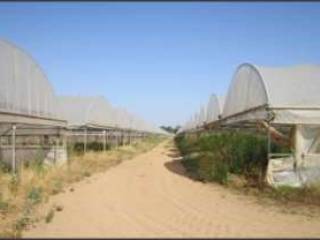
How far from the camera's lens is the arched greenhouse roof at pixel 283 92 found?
14.6 m

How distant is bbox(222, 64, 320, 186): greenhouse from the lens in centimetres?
1419

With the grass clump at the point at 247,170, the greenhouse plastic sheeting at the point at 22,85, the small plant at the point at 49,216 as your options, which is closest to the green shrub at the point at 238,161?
the grass clump at the point at 247,170

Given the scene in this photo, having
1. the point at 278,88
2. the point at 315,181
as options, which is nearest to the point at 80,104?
the point at 278,88

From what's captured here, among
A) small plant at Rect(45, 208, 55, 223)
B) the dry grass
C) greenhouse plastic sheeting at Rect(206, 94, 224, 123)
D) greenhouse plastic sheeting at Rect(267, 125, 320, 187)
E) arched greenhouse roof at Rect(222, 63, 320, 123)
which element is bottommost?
the dry grass

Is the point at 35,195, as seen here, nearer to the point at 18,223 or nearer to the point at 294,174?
the point at 18,223

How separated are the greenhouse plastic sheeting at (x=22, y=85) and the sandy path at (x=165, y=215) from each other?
11.0ft

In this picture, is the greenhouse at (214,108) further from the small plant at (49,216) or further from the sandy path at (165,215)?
the small plant at (49,216)

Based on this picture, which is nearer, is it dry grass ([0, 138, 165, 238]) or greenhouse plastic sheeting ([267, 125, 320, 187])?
dry grass ([0, 138, 165, 238])

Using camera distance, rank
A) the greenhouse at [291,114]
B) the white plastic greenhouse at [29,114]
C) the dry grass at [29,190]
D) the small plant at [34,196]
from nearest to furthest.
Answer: the dry grass at [29,190], the small plant at [34,196], the greenhouse at [291,114], the white plastic greenhouse at [29,114]

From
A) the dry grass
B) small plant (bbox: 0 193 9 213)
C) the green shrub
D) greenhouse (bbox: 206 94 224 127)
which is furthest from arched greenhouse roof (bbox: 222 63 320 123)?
greenhouse (bbox: 206 94 224 127)

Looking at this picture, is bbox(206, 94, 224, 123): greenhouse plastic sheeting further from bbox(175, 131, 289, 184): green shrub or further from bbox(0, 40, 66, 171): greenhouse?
bbox(175, 131, 289, 184): green shrub

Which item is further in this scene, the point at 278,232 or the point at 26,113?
the point at 26,113

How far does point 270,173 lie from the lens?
1425cm

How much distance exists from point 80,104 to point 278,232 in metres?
24.2
